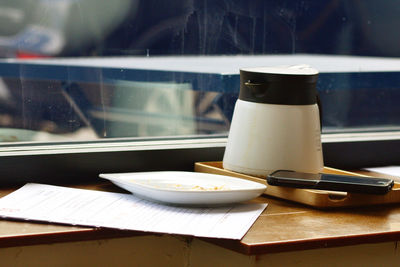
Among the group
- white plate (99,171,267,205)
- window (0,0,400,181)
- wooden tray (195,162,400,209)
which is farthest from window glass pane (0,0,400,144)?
wooden tray (195,162,400,209)

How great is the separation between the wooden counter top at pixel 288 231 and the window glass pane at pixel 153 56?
1.40 ft

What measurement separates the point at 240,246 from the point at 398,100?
1.03 metres

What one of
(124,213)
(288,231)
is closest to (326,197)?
(288,231)

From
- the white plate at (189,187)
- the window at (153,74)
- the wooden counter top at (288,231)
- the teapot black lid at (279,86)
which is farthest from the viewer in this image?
the window at (153,74)

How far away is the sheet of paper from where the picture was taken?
0.87 m

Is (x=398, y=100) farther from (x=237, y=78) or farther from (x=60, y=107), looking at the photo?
(x=60, y=107)

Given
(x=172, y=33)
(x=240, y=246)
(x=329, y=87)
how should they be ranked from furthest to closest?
(x=329, y=87) < (x=172, y=33) < (x=240, y=246)

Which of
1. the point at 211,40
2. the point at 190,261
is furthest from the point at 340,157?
the point at 190,261

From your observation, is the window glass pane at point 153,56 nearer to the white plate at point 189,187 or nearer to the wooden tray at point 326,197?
the white plate at point 189,187

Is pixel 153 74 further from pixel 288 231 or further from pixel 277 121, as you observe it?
pixel 288 231

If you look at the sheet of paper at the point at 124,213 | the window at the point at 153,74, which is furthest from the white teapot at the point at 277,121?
the window at the point at 153,74

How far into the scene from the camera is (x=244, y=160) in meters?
1.10

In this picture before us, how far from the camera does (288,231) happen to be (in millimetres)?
884

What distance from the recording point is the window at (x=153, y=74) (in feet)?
4.05
